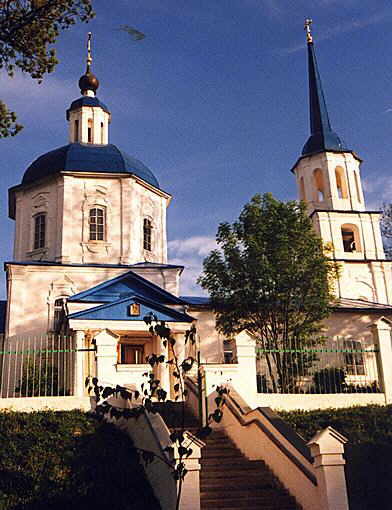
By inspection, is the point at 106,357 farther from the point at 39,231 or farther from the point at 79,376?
the point at 39,231

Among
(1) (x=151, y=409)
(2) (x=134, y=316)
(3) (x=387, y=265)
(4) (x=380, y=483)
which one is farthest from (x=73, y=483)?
(3) (x=387, y=265)

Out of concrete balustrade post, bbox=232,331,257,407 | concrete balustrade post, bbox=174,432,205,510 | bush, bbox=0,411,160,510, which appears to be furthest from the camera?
concrete balustrade post, bbox=232,331,257,407

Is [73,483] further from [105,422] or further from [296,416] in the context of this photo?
[296,416]

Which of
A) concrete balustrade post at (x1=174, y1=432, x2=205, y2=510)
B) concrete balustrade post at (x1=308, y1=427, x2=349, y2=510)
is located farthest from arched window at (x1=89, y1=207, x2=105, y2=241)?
concrete balustrade post at (x1=308, y1=427, x2=349, y2=510)

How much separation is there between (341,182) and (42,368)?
20.4m

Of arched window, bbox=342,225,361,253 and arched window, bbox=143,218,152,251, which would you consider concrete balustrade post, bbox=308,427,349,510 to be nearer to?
arched window, bbox=143,218,152,251

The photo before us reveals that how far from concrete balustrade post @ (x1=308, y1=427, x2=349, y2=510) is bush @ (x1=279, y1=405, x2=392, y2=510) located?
1.36 ft

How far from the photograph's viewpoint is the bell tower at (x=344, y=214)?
29.8 metres

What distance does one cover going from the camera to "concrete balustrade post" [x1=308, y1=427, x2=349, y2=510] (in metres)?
8.77

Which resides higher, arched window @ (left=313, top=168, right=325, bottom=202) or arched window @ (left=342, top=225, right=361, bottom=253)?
arched window @ (left=313, top=168, right=325, bottom=202)

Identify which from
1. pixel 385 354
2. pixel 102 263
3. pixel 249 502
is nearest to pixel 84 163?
pixel 102 263

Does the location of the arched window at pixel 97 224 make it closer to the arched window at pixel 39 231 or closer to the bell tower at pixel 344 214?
the arched window at pixel 39 231

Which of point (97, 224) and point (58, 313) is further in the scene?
point (97, 224)

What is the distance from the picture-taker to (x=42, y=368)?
1695cm
